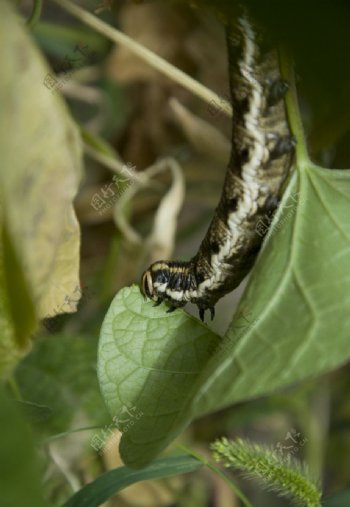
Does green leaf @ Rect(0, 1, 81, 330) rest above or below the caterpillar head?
above

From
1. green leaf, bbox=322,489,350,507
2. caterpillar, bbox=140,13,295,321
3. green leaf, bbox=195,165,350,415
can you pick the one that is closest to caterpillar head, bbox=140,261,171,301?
caterpillar, bbox=140,13,295,321

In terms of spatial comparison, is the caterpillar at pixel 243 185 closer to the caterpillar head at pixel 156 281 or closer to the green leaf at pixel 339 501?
the caterpillar head at pixel 156 281

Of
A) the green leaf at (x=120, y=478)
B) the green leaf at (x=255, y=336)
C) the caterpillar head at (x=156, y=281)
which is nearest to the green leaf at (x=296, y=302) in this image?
the green leaf at (x=255, y=336)

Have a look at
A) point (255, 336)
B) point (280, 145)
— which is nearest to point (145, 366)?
point (255, 336)

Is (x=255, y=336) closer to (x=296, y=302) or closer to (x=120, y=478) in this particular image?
(x=296, y=302)

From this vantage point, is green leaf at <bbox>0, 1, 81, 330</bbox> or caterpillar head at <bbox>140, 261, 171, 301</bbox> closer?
green leaf at <bbox>0, 1, 81, 330</bbox>

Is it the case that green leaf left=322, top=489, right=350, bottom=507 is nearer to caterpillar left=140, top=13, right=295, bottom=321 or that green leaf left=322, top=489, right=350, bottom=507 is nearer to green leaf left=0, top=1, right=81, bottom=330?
caterpillar left=140, top=13, right=295, bottom=321
